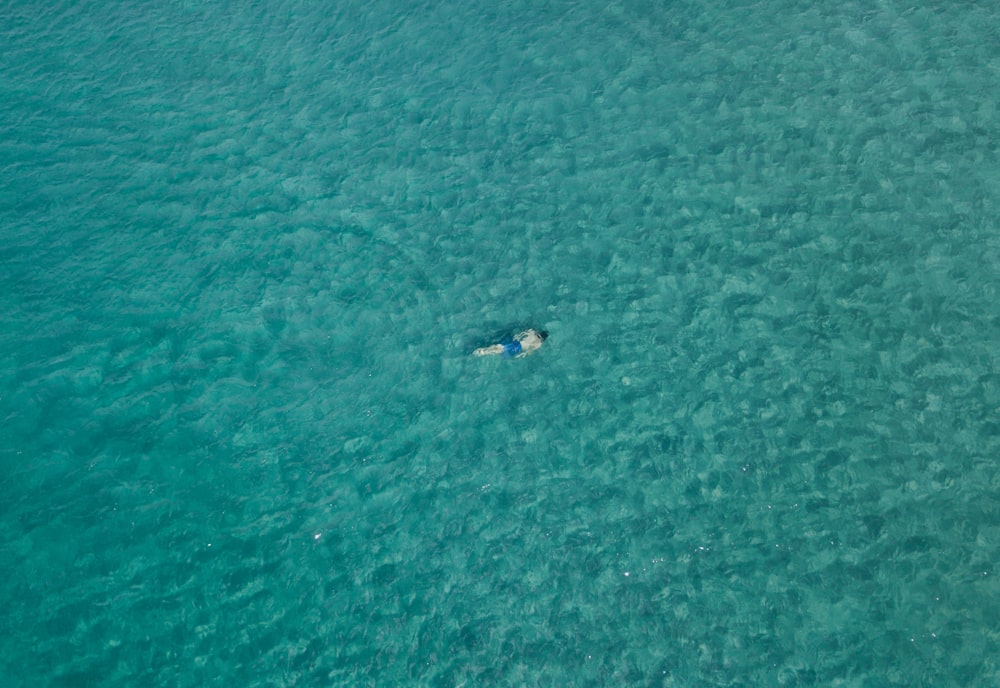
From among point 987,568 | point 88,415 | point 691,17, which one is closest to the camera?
point 987,568

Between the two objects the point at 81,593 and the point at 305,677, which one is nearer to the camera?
the point at 305,677

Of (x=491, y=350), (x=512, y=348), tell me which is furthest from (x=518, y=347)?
(x=491, y=350)

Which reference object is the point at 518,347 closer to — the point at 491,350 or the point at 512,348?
the point at 512,348

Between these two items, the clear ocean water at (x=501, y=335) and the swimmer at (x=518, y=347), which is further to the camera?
the swimmer at (x=518, y=347)

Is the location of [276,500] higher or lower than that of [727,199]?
lower

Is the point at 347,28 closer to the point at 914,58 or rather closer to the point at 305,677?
the point at 914,58

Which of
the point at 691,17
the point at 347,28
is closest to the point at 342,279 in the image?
the point at 347,28
